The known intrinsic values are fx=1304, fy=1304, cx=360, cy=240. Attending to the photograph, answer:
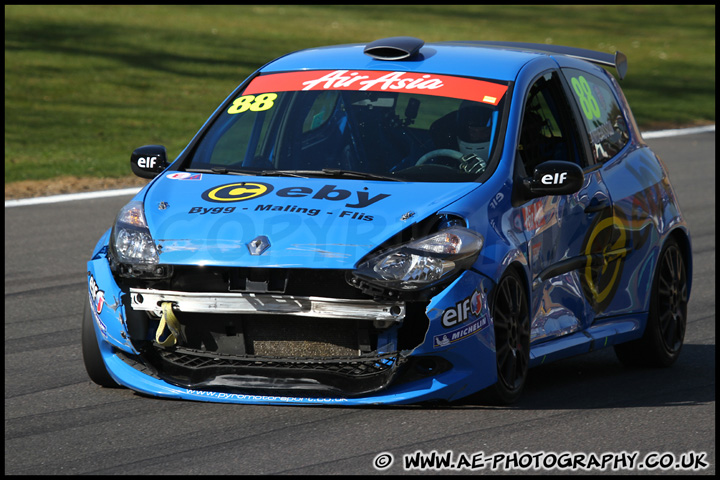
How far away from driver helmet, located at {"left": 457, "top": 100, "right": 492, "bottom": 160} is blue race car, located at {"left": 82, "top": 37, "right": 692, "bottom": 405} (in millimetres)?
13

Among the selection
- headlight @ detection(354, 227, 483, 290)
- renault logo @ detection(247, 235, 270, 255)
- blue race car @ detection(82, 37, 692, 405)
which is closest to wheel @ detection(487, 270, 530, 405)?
blue race car @ detection(82, 37, 692, 405)

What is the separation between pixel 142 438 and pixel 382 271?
1.20 metres

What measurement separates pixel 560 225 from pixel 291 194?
1.40m

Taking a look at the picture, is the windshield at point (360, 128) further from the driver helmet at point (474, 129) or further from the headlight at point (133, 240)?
the headlight at point (133, 240)

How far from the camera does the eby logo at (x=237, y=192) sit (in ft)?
19.4

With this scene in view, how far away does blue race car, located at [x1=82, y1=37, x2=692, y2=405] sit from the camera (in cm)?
546

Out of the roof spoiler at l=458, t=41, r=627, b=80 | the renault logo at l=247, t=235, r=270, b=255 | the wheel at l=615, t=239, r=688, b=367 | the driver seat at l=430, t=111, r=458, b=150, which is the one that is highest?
the roof spoiler at l=458, t=41, r=627, b=80

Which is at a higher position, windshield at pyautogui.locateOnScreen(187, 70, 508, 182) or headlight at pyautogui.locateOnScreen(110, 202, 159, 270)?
windshield at pyautogui.locateOnScreen(187, 70, 508, 182)

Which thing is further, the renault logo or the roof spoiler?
the roof spoiler

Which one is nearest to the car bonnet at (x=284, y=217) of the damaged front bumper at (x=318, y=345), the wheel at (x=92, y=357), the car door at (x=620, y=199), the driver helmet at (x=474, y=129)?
the damaged front bumper at (x=318, y=345)

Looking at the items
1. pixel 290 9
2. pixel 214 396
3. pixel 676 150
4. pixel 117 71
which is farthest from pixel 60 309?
pixel 290 9

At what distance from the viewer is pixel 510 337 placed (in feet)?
19.4

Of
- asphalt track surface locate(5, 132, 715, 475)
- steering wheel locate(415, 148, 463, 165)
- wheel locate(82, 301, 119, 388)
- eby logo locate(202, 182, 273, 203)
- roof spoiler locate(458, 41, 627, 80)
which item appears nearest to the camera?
asphalt track surface locate(5, 132, 715, 475)

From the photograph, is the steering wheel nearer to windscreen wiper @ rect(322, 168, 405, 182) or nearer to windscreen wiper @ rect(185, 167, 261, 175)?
windscreen wiper @ rect(322, 168, 405, 182)
